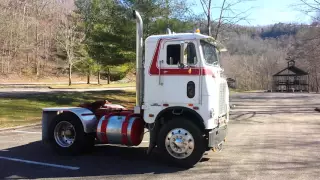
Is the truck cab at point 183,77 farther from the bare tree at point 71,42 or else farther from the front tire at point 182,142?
the bare tree at point 71,42

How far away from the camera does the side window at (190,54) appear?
24.1ft

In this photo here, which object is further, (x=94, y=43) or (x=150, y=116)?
(x=94, y=43)

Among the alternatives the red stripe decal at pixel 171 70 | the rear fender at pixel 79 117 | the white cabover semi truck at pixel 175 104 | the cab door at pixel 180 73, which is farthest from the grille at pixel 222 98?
the rear fender at pixel 79 117

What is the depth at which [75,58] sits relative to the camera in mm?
53312

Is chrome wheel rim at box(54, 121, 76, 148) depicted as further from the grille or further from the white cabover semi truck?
the grille

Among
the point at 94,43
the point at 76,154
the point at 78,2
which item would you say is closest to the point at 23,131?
the point at 76,154

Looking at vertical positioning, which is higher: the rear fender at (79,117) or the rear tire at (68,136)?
the rear fender at (79,117)

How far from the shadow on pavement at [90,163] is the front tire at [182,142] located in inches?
10.4

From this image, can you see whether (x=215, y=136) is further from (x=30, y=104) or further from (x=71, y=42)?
(x=71, y=42)

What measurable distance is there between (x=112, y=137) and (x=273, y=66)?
98434 mm

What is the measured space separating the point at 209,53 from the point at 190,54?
2.16ft

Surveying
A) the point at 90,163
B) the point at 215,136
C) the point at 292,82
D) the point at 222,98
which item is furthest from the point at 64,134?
the point at 292,82

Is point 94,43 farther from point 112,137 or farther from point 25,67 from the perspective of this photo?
point 25,67

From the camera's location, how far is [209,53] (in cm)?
784
